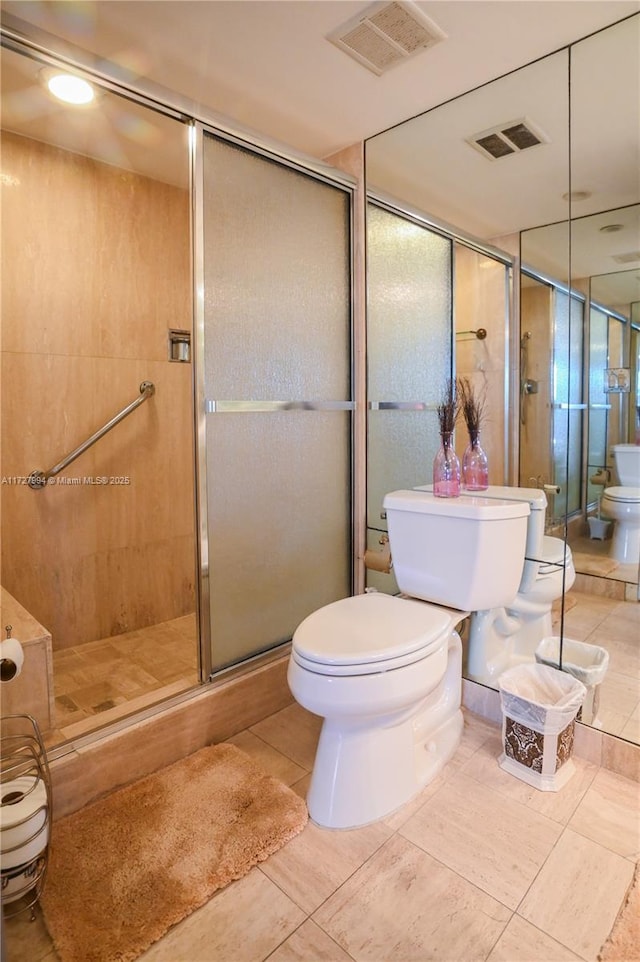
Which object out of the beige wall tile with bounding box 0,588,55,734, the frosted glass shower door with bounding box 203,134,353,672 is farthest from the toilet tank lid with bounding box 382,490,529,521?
the beige wall tile with bounding box 0,588,55,734

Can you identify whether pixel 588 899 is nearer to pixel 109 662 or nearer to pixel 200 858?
pixel 200 858

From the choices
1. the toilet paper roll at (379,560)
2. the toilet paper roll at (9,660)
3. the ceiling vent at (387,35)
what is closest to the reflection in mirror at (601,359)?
the ceiling vent at (387,35)

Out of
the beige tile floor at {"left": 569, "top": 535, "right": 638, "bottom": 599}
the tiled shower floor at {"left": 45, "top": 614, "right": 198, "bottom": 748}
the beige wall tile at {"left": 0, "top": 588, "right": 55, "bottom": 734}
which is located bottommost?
the tiled shower floor at {"left": 45, "top": 614, "right": 198, "bottom": 748}

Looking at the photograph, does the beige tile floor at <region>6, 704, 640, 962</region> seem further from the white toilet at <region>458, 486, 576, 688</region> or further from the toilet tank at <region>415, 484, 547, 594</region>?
the toilet tank at <region>415, 484, 547, 594</region>

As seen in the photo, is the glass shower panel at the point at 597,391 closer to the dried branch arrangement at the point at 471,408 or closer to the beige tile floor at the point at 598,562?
the beige tile floor at the point at 598,562

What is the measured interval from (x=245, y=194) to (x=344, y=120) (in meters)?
0.55

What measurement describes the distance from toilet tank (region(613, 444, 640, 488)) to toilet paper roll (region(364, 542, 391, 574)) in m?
0.92

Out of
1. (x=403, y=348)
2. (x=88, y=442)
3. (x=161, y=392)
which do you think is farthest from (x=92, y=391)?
(x=403, y=348)

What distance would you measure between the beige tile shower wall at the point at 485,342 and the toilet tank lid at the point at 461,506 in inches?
9.2

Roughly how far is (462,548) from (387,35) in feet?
5.22

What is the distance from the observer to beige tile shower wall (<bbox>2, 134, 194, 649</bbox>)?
223cm

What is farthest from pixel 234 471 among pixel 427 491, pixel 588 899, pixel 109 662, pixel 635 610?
pixel 588 899

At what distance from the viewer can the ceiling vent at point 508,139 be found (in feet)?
6.06

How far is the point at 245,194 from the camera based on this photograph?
1889 mm
